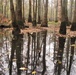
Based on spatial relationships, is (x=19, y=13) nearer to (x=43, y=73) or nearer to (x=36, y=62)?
(x=36, y=62)

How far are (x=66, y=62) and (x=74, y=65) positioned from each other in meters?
0.40

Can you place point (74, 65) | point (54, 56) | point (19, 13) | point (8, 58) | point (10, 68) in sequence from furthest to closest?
point (19, 13)
point (54, 56)
point (8, 58)
point (74, 65)
point (10, 68)

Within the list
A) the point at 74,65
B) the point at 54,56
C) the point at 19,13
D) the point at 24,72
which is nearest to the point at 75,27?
the point at 19,13

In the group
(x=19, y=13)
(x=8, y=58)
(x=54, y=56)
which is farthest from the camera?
(x=19, y=13)

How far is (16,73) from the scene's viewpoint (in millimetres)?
5984

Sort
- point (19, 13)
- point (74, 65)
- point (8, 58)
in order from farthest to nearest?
point (19, 13)
point (8, 58)
point (74, 65)

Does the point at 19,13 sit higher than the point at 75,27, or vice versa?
the point at 19,13

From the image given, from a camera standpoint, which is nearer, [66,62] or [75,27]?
[66,62]

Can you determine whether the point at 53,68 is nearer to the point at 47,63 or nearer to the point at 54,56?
the point at 47,63

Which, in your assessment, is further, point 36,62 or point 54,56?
point 54,56

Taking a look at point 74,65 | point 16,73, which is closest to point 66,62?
point 74,65

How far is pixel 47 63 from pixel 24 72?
1284 millimetres

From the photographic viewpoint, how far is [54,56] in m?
8.52

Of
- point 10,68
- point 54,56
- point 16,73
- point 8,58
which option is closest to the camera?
point 16,73
